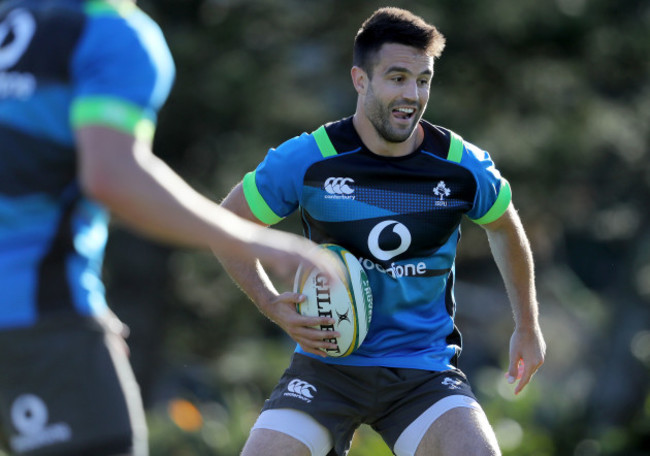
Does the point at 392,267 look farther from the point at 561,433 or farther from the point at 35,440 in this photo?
the point at 561,433

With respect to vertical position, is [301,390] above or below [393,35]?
below

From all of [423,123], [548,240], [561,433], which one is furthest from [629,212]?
[423,123]

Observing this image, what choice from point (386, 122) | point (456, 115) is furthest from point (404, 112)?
point (456, 115)

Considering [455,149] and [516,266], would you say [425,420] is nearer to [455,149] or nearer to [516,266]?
[516,266]

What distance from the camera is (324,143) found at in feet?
17.7

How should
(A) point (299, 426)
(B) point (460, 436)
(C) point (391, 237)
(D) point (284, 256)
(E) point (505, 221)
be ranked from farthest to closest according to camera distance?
1. (E) point (505, 221)
2. (C) point (391, 237)
3. (A) point (299, 426)
4. (B) point (460, 436)
5. (D) point (284, 256)

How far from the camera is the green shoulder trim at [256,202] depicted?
5355 millimetres

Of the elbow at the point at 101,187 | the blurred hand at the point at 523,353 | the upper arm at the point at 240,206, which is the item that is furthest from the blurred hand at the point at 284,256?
the blurred hand at the point at 523,353

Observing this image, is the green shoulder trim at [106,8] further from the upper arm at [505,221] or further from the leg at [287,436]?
the upper arm at [505,221]

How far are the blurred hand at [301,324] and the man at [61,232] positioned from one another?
5.38ft

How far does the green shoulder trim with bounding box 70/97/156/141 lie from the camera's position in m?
3.13

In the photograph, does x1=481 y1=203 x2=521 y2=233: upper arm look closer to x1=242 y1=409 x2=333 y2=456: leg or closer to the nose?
the nose

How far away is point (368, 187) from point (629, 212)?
10.8 m

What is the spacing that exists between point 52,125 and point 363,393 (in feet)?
8.03
